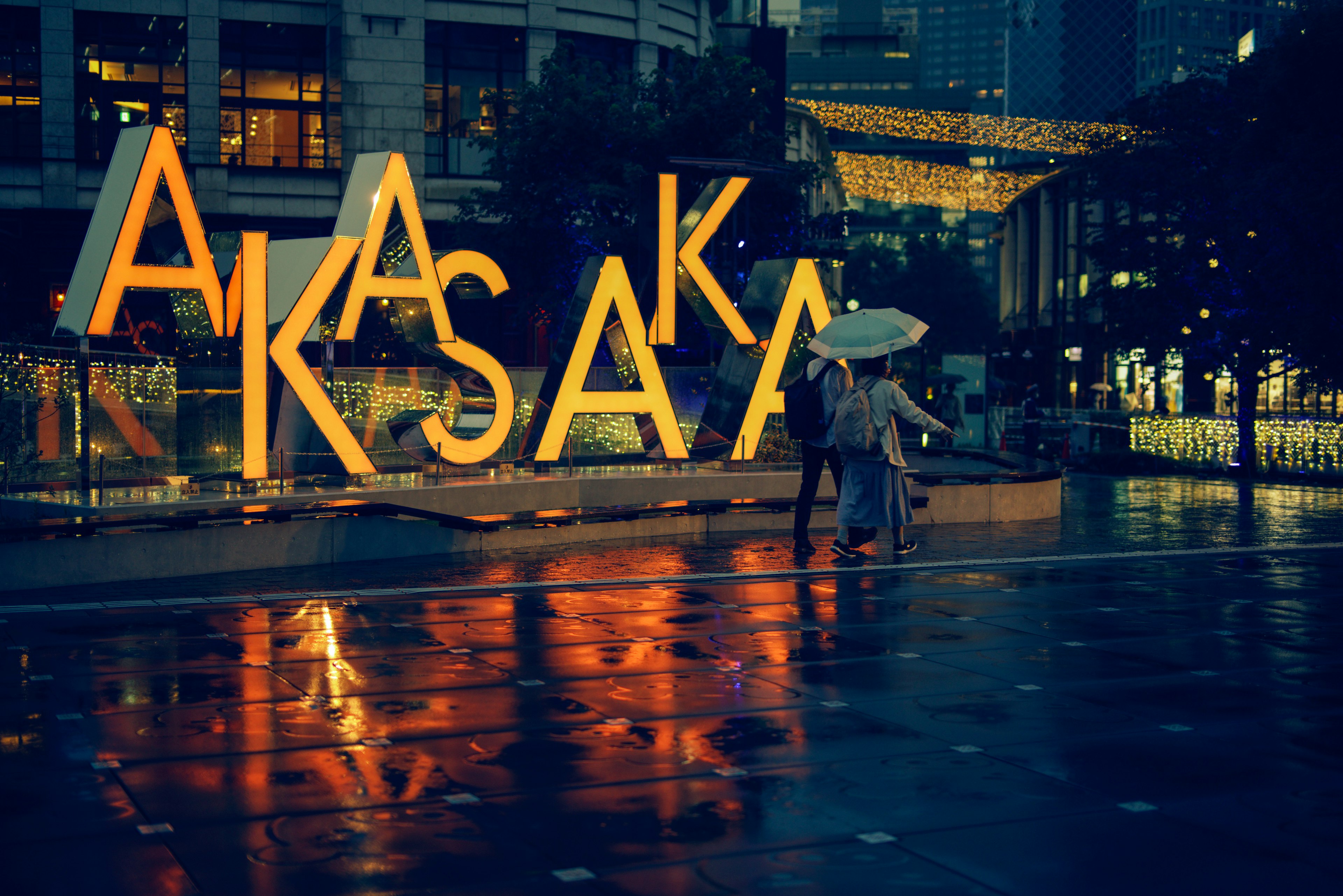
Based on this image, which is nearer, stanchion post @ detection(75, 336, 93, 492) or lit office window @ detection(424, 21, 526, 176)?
stanchion post @ detection(75, 336, 93, 492)

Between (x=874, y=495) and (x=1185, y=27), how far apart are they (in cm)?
12315

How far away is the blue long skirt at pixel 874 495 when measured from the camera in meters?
12.9

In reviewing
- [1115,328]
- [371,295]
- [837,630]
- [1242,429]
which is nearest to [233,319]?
[371,295]

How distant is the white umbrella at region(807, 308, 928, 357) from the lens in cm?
1276

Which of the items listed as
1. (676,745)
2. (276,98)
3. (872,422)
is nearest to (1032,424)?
(872,422)

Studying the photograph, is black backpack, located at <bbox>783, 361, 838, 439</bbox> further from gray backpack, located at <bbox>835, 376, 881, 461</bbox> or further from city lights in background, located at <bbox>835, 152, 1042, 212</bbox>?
city lights in background, located at <bbox>835, 152, 1042, 212</bbox>

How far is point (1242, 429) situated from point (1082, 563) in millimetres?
15825

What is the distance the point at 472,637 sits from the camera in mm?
9164

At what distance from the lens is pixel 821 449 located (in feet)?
44.3

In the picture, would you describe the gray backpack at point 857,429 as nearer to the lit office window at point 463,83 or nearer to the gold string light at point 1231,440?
the gold string light at point 1231,440

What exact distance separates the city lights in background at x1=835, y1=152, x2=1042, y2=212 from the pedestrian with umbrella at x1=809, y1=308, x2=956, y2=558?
65698mm

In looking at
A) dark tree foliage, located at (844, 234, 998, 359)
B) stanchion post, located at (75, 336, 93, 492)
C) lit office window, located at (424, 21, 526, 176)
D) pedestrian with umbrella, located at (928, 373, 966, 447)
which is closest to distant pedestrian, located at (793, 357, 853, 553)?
stanchion post, located at (75, 336, 93, 492)

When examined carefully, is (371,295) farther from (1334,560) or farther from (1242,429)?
(1242,429)

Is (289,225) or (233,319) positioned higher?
(289,225)
